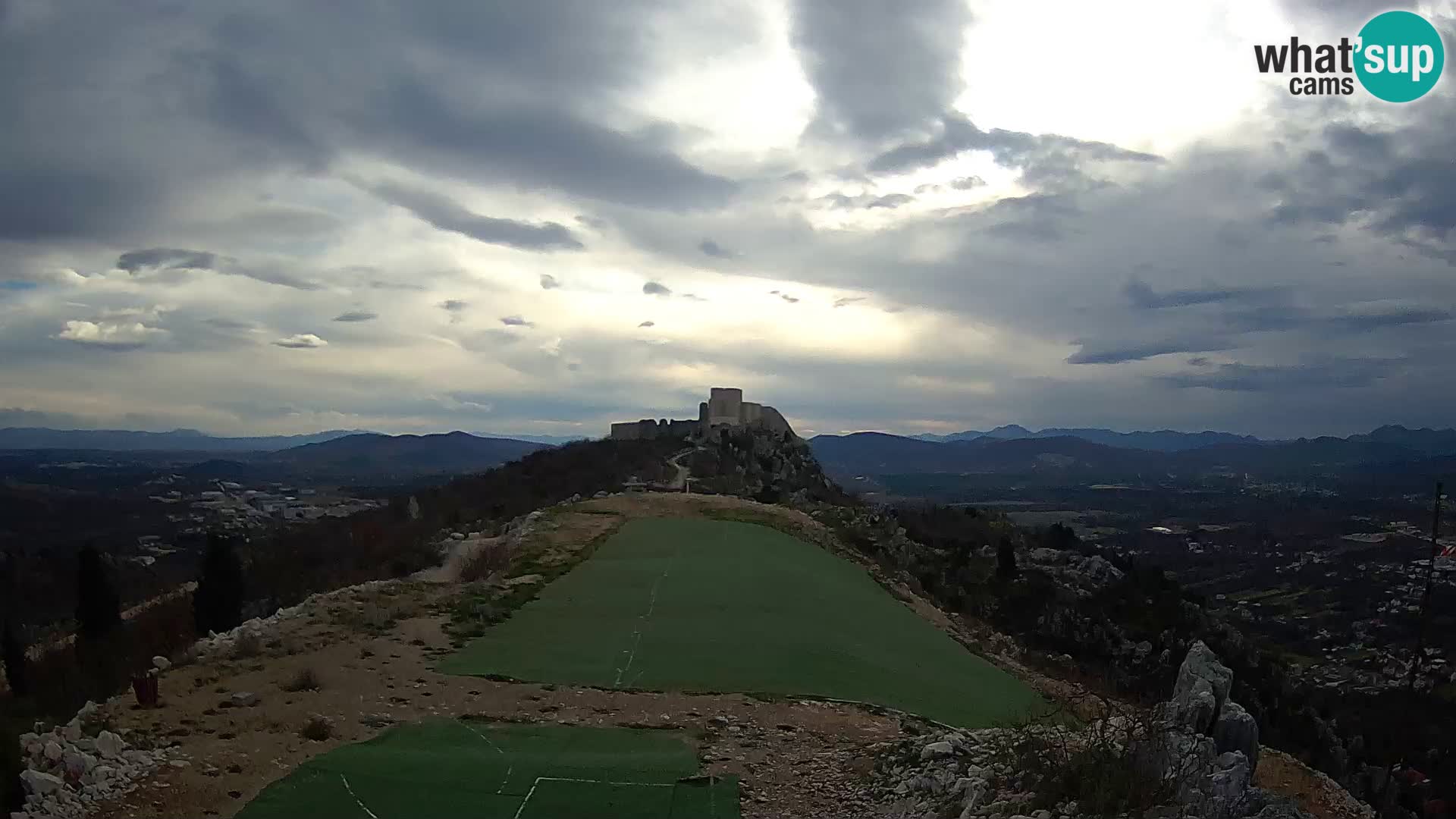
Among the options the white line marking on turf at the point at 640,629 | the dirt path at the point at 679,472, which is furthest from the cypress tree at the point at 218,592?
the dirt path at the point at 679,472

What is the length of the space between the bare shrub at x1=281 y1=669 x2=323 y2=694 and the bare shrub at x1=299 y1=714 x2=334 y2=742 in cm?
142

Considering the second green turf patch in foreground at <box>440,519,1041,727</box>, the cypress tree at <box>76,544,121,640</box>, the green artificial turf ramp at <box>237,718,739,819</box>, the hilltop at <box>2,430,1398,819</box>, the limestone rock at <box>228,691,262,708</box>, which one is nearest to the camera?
the green artificial turf ramp at <box>237,718,739,819</box>

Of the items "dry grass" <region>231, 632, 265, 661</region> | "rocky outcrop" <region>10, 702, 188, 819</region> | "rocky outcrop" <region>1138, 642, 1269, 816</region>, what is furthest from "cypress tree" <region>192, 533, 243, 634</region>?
"rocky outcrop" <region>1138, 642, 1269, 816</region>

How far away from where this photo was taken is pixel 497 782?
8984 mm

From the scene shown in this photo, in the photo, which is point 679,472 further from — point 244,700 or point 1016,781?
point 1016,781

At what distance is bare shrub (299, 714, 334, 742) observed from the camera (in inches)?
392

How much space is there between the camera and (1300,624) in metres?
62.2

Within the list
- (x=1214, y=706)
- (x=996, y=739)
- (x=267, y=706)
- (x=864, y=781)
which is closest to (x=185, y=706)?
(x=267, y=706)

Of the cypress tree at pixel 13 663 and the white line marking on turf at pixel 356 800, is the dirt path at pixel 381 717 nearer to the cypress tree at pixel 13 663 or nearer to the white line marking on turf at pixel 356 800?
the white line marking on turf at pixel 356 800

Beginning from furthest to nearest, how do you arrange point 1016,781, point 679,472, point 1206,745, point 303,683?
point 679,472 → point 303,683 → point 1016,781 → point 1206,745

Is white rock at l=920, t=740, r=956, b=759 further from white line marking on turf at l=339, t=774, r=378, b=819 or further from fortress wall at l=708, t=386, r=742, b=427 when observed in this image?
fortress wall at l=708, t=386, r=742, b=427

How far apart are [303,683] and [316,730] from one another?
204 centimetres

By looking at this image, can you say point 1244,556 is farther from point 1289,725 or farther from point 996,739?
point 996,739

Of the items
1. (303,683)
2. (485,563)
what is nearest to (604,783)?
(303,683)
